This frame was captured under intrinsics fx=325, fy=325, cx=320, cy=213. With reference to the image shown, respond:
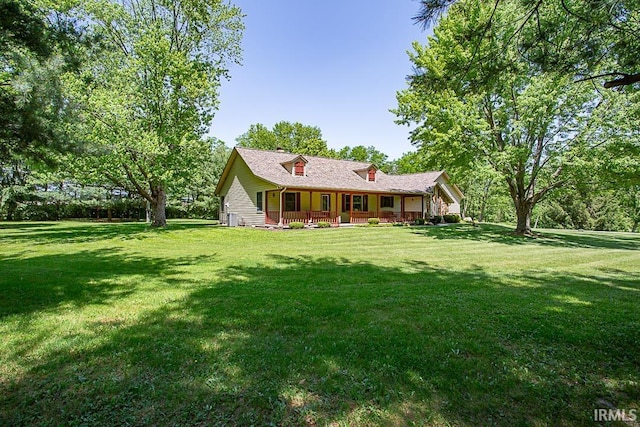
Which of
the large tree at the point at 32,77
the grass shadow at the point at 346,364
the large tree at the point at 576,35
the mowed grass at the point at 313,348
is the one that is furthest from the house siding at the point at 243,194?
the large tree at the point at 576,35

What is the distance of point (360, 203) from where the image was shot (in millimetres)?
26578

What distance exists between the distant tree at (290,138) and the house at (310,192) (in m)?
22.6

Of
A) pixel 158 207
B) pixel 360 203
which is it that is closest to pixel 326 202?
pixel 360 203

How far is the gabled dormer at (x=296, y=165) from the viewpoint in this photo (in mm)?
22859

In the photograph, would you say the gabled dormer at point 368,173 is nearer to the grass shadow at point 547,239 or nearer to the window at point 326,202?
the window at point 326,202

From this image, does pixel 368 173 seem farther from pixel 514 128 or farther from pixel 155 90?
pixel 155 90

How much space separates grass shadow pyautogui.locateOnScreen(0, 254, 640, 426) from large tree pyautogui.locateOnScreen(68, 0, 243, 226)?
13.8m

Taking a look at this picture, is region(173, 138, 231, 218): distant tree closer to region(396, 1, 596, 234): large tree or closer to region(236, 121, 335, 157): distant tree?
region(236, 121, 335, 157): distant tree

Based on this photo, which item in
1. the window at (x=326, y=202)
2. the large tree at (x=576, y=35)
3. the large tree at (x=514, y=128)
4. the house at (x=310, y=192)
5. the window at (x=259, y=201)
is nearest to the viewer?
the large tree at (x=576, y=35)

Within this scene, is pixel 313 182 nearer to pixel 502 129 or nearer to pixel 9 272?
pixel 502 129

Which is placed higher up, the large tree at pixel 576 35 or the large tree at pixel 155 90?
the large tree at pixel 155 90

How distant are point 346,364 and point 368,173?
24675mm

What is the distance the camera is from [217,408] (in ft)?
Result: 8.36

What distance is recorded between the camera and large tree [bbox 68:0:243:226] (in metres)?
15.8
